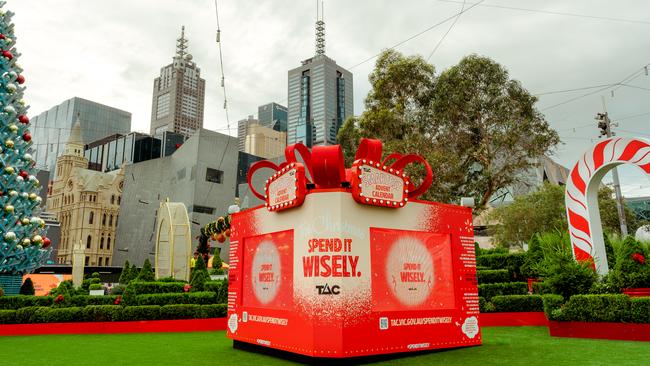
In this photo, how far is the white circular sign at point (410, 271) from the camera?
8.88m

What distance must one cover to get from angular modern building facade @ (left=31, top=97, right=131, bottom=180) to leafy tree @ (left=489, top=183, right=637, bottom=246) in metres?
119

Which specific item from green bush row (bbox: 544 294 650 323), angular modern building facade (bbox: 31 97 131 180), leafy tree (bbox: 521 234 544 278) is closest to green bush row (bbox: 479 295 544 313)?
green bush row (bbox: 544 294 650 323)

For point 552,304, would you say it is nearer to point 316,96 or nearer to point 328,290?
point 328,290

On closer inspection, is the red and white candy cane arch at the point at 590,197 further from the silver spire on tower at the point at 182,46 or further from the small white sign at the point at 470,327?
the silver spire on tower at the point at 182,46

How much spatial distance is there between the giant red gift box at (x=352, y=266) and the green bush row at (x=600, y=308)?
251 centimetres

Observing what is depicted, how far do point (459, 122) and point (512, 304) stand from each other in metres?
16.3

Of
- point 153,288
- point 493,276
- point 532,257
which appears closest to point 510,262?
point 532,257

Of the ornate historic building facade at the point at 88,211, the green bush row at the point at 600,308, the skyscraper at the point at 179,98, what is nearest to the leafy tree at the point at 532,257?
the green bush row at the point at 600,308

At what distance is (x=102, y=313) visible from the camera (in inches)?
565

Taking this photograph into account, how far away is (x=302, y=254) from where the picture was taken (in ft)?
27.9

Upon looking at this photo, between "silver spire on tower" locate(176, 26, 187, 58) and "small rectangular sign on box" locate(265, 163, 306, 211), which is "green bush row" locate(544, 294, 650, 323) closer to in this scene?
"small rectangular sign on box" locate(265, 163, 306, 211)

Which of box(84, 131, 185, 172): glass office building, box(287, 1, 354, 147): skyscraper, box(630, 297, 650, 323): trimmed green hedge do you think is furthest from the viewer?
box(84, 131, 185, 172): glass office building

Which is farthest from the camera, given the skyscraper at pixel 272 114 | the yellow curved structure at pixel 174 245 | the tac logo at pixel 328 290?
the skyscraper at pixel 272 114

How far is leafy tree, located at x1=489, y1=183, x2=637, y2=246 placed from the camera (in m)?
36.9
